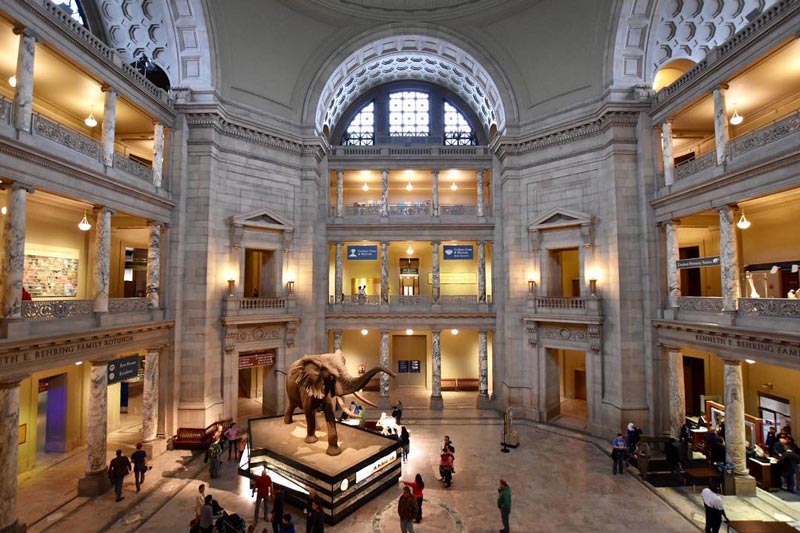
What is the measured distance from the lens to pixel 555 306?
1850cm

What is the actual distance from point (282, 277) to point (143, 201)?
6505mm

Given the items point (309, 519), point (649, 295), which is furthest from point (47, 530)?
point (649, 295)

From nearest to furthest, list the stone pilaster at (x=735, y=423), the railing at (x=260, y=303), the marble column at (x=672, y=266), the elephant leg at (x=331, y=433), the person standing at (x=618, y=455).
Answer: the elephant leg at (x=331, y=433) < the stone pilaster at (x=735, y=423) < the person standing at (x=618, y=455) < the marble column at (x=672, y=266) < the railing at (x=260, y=303)

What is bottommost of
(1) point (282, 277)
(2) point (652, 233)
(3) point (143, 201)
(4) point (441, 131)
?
(1) point (282, 277)

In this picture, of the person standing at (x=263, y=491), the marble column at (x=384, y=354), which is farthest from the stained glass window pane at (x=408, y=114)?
the person standing at (x=263, y=491)

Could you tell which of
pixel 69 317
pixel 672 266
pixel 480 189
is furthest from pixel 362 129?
pixel 69 317

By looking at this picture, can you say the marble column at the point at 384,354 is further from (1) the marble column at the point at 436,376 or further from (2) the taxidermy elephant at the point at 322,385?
(2) the taxidermy elephant at the point at 322,385

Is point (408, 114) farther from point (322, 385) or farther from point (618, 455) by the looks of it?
point (618, 455)

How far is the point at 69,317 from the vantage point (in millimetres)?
11672

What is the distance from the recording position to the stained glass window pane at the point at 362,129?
2589 centimetres

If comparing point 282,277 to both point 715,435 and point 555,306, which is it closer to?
point 555,306

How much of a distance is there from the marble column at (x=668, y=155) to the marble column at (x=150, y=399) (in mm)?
20103

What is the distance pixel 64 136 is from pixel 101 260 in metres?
3.67

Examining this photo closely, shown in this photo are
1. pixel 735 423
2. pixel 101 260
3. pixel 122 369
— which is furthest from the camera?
pixel 122 369
